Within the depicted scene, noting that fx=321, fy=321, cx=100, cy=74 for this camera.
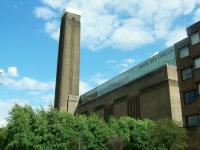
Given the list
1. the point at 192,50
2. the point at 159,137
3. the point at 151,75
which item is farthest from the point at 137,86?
the point at 159,137

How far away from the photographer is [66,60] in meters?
118

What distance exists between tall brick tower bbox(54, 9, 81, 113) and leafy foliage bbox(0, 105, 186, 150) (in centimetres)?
6066

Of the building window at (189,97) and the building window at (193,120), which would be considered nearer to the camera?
the building window at (193,120)

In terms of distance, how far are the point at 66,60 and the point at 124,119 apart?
65.1 meters

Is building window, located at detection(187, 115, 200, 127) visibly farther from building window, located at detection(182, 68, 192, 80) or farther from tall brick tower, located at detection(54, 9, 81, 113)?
tall brick tower, located at detection(54, 9, 81, 113)

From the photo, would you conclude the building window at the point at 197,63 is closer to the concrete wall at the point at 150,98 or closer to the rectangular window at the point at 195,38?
the rectangular window at the point at 195,38

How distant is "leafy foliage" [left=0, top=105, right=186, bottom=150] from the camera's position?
4528 centimetres

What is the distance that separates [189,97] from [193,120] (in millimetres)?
3768

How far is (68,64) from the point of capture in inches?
4641

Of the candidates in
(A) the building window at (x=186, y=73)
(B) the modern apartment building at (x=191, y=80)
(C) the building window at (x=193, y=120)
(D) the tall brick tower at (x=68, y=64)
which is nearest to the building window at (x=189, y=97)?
(B) the modern apartment building at (x=191, y=80)

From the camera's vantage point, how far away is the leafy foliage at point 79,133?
45.3 metres

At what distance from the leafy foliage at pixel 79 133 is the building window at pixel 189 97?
6.51 metres

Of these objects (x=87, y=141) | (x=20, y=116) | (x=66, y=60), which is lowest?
(x=87, y=141)

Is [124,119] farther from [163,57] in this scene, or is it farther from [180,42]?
[163,57]
